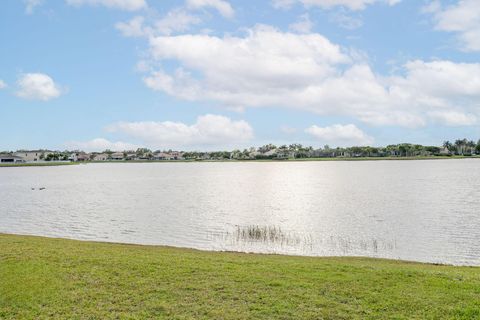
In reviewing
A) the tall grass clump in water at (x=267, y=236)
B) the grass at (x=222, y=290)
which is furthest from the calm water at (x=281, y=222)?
the grass at (x=222, y=290)

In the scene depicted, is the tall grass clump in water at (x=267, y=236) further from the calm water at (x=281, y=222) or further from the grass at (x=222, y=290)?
the grass at (x=222, y=290)

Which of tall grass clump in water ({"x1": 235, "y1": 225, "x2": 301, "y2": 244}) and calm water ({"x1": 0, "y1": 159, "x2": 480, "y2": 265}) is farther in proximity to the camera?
tall grass clump in water ({"x1": 235, "y1": 225, "x2": 301, "y2": 244})

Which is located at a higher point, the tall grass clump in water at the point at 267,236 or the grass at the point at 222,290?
the grass at the point at 222,290

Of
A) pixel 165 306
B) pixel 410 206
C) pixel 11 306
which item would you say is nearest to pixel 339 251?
pixel 165 306

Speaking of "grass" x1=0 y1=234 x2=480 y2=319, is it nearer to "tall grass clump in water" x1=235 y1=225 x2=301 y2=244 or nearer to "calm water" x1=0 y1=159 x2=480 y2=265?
"calm water" x1=0 y1=159 x2=480 y2=265

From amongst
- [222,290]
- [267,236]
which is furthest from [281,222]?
[222,290]

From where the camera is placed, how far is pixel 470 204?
141ft

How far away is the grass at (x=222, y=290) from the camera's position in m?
9.56

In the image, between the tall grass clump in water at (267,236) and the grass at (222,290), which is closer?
the grass at (222,290)

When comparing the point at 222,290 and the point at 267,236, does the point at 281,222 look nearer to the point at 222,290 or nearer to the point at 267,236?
the point at 267,236

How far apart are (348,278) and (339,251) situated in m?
12.0

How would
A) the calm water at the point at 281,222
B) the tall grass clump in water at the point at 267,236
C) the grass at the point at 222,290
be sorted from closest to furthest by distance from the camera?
the grass at the point at 222,290 → the calm water at the point at 281,222 → the tall grass clump in water at the point at 267,236

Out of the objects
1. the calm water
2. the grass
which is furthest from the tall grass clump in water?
the grass

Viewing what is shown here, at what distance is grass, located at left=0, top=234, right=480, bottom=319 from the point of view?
956cm
